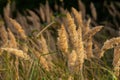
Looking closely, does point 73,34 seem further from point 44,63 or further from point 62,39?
point 44,63

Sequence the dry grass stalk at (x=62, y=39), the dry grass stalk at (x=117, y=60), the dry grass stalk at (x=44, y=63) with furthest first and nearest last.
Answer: the dry grass stalk at (x=44, y=63), the dry grass stalk at (x=117, y=60), the dry grass stalk at (x=62, y=39)

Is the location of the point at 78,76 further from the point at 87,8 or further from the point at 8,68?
the point at 87,8

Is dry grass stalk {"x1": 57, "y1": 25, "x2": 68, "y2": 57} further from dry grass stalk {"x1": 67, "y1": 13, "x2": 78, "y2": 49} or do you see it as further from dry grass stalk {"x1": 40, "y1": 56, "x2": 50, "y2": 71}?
dry grass stalk {"x1": 40, "y1": 56, "x2": 50, "y2": 71}

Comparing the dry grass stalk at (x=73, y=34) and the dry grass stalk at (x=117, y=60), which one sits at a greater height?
the dry grass stalk at (x=73, y=34)

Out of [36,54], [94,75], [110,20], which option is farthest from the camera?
[110,20]

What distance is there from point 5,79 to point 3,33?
0.32 meters

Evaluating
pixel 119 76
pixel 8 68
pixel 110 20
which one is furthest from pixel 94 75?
pixel 110 20

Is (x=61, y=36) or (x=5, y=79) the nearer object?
(x=61, y=36)

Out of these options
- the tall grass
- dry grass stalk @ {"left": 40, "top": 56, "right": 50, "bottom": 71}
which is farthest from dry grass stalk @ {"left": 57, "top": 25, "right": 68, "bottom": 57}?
dry grass stalk @ {"left": 40, "top": 56, "right": 50, "bottom": 71}

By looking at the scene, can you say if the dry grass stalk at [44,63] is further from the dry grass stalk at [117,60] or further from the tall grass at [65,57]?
the dry grass stalk at [117,60]

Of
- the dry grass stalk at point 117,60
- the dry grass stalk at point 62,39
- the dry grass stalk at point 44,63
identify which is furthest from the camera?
the dry grass stalk at point 44,63

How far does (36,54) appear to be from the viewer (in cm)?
284

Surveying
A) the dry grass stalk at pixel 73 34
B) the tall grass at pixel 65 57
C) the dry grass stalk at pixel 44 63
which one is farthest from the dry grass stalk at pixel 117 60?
the dry grass stalk at pixel 44 63

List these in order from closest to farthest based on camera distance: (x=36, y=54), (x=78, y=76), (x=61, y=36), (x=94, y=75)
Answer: (x=61, y=36)
(x=78, y=76)
(x=36, y=54)
(x=94, y=75)
